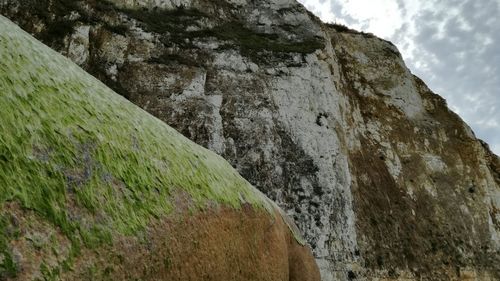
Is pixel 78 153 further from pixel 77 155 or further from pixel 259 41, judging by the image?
pixel 259 41

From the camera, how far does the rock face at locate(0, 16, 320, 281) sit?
3.99m

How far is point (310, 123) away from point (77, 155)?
67.2ft

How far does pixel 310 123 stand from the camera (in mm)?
24562

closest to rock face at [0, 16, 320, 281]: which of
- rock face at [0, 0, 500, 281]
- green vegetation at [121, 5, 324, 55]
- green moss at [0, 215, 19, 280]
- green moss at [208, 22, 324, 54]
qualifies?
green moss at [0, 215, 19, 280]

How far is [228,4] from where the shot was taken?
3081 centimetres

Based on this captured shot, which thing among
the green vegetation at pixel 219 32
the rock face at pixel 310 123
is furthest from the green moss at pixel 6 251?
the green vegetation at pixel 219 32

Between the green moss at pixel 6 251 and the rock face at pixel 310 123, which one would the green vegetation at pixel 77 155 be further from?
the rock face at pixel 310 123

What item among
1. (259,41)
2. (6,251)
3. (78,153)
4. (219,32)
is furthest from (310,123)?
(6,251)

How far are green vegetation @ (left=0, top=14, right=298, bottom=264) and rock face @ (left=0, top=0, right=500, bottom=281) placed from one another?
1508 centimetres

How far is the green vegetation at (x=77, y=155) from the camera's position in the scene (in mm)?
4141

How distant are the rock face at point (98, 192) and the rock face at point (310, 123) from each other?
1452 centimetres

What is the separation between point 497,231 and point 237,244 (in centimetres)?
2850

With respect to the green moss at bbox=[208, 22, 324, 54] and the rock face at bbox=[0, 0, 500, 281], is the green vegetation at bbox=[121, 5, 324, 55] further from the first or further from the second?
the rock face at bbox=[0, 0, 500, 281]

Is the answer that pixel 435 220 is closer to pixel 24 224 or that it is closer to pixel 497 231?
pixel 497 231
